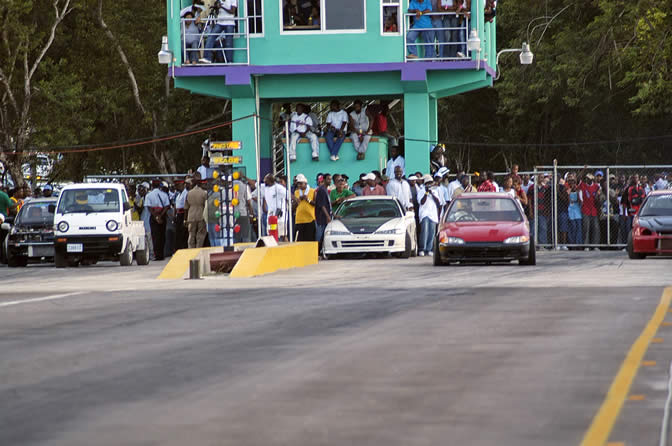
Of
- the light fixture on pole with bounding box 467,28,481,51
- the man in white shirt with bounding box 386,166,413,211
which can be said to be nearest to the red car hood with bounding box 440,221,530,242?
the man in white shirt with bounding box 386,166,413,211

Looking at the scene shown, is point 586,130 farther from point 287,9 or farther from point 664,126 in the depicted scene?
point 287,9

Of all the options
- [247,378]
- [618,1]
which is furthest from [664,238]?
[618,1]

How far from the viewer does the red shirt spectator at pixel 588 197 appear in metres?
33.5

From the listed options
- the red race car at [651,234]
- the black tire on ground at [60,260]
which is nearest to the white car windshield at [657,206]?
the red race car at [651,234]

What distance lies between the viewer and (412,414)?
8.01 meters

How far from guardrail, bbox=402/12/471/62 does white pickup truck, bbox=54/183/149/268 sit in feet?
36.1

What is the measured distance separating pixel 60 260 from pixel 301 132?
397 inches

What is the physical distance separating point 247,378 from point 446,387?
144 centimetres

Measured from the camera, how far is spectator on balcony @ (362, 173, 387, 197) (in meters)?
32.4

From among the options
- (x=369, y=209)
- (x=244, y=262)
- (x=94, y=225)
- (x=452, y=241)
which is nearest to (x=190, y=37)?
(x=369, y=209)

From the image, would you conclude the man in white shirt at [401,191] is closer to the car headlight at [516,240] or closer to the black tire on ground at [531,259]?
the black tire on ground at [531,259]

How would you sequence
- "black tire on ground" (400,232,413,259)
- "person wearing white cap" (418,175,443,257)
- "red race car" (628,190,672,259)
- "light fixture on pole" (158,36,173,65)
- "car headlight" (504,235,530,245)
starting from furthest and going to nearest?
"light fixture on pole" (158,36,173,65) < "person wearing white cap" (418,175,443,257) < "black tire on ground" (400,232,413,259) < "red race car" (628,190,672,259) < "car headlight" (504,235,530,245)

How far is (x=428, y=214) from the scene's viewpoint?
32.0m

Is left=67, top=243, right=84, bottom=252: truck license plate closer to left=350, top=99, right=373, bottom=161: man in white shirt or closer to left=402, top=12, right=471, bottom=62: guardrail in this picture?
left=350, top=99, right=373, bottom=161: man in white shirt
